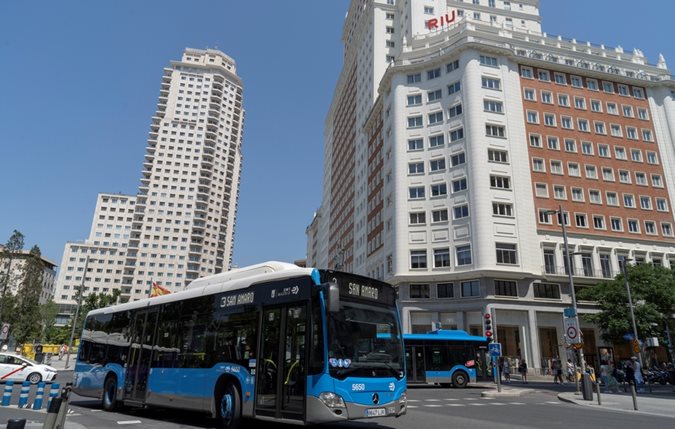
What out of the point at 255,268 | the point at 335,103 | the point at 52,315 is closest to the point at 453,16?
the point at 335,103

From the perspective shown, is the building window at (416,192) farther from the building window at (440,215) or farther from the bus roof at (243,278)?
the bus roof at (243,278)

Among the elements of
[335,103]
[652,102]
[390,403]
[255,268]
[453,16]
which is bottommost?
[390,403]

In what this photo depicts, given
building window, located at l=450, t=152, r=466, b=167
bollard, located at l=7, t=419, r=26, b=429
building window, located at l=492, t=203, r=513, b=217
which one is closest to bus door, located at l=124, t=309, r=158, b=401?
bollard, located at l=7, t=419, r=26, b=429

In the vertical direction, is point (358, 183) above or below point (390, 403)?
above

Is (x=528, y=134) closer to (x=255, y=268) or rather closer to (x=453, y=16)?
(x=453, y=16)

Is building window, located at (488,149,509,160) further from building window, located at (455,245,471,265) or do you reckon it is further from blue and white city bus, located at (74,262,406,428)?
blue and white city bus, located at (74,262,406,428)

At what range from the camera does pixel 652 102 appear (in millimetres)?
51250

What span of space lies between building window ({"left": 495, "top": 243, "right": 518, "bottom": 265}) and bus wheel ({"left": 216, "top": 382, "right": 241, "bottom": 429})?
34897 mm

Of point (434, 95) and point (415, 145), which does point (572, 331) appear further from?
point (434, 95)

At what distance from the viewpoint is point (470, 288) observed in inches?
1582

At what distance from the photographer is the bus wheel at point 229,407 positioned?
8977 mm

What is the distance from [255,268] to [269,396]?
123 inches

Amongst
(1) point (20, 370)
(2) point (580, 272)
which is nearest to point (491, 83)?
(2) point (580, 272)

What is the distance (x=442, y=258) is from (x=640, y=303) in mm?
16116
